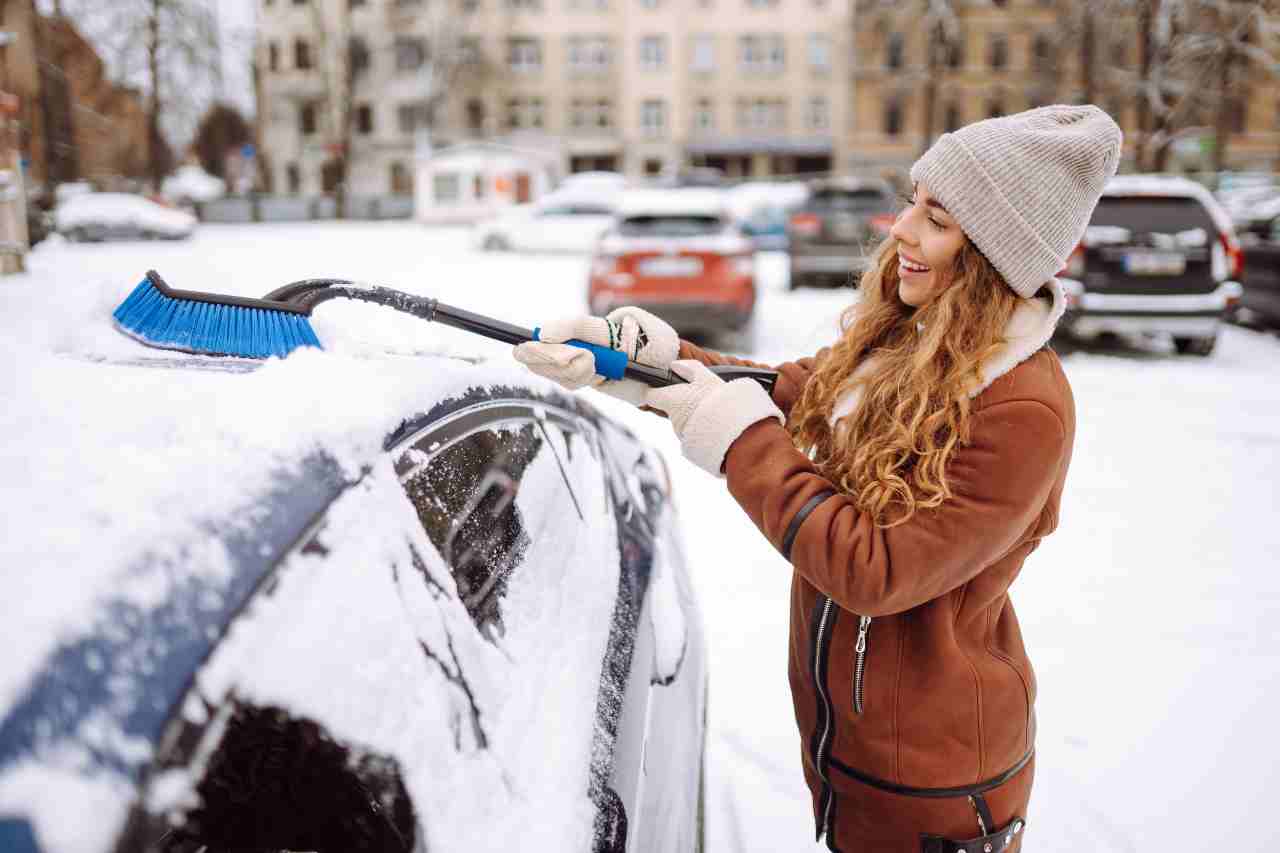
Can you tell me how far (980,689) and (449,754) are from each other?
82 cm

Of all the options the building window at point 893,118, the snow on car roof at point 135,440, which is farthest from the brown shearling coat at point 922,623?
the building window at point 893,118

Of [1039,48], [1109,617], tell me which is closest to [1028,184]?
[1109,617]

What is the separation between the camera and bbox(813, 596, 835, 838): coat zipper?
1.55 meters

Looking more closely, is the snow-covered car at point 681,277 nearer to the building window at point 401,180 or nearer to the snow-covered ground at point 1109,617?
the snow-covered ground at point 1109,617

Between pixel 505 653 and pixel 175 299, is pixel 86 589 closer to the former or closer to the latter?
pixel 505 653

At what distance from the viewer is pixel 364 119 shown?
166 feet

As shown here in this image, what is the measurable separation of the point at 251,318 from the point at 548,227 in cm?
2064

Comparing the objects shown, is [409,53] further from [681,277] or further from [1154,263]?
[1154,263]

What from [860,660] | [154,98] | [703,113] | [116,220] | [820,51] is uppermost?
[820,51]

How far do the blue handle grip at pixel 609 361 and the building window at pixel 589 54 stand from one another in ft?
164

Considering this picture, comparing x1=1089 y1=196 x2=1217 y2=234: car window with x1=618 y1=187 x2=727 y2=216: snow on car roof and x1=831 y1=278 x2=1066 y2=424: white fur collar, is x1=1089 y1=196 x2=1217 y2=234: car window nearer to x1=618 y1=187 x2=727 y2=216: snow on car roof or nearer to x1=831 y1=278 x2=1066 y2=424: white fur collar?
x1=618 y1=187 x2=727 y2=216: snow on car roof

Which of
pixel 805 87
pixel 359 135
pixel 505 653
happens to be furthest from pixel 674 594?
pixel 359 135

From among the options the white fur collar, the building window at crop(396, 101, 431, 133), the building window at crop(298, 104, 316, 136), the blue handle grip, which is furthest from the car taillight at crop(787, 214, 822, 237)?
the building window at crop(298, 104, 316, 136)

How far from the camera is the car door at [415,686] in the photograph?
89 centimetres
